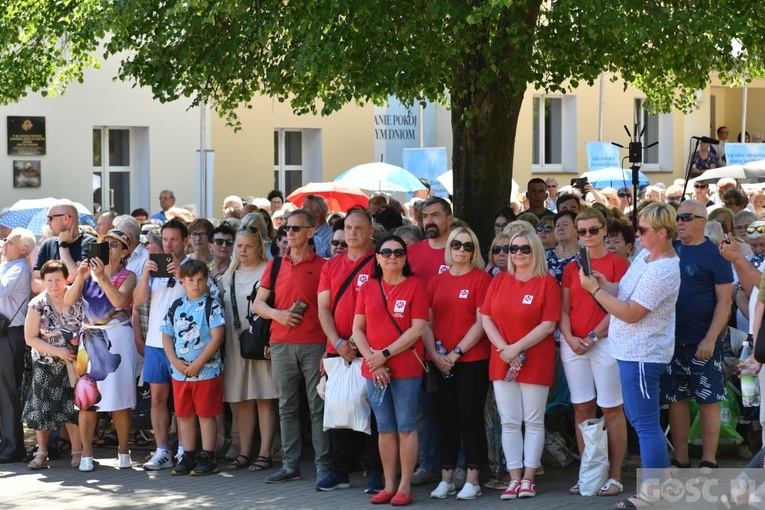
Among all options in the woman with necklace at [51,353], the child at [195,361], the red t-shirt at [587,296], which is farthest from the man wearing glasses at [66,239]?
the red t-shirt at [587,296]

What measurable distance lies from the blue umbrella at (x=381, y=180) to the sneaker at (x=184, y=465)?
9.82 meters

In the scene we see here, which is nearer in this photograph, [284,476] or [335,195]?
[284,476]

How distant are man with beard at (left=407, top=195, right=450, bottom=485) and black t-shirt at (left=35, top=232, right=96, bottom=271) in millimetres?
2915

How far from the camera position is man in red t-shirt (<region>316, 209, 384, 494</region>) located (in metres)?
9.38

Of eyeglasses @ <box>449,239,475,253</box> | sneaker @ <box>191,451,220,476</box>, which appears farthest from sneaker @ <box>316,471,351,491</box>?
eyeglasses @ <box>449,239,475,253</box>

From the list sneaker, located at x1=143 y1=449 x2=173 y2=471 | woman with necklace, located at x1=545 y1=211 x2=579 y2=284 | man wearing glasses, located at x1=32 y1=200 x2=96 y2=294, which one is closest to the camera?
woman with necklace, located at x1=545 y1=211 x2=579 y2=284

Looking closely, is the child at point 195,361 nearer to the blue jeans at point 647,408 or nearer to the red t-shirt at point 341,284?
the red t-shirt at point 341,284

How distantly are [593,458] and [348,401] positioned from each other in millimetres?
1765

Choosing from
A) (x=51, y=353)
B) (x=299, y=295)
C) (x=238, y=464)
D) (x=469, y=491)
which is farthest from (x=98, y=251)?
(x=469, y=491)

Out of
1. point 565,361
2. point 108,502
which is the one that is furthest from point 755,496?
point 108,502

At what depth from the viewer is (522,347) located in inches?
348

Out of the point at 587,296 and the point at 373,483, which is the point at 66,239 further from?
the point at 587,296

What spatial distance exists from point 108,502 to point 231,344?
1743 mm

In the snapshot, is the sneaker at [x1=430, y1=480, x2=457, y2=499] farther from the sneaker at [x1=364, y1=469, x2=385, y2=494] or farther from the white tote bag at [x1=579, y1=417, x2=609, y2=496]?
the white tote bag at [x1=579, y1=417, x2=609, y2=496]
